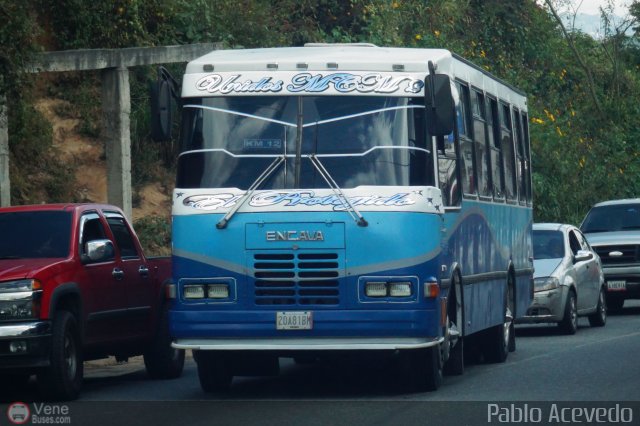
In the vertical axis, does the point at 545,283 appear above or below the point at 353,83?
below

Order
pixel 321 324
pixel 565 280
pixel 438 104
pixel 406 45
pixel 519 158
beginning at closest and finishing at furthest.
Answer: pixel 321 324 < pixel 438 104 < pixel 519 158 < pixel 565 280 < pixel 406 45

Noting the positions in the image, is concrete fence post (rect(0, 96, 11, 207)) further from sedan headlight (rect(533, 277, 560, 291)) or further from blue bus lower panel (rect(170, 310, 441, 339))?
sedan headlight (rect(533, 277, 560, 291))

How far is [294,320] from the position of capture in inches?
485

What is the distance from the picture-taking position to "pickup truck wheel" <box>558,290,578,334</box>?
2119cm

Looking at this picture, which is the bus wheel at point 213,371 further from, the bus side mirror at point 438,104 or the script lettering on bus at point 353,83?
the bus side mirror at point 438,104

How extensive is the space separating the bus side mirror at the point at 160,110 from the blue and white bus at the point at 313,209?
0.02 metres

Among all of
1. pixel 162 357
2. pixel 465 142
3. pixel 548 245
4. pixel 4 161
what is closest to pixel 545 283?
pixel 548 245

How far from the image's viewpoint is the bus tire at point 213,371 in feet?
43.6

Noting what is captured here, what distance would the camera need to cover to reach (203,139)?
12930 mm

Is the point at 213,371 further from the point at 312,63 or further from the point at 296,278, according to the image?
the point at 312,63

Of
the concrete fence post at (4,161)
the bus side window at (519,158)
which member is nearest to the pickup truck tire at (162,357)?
the concrete fence post at (4,161)

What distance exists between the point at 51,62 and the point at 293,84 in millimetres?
7381

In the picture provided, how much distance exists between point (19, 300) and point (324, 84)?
10.8 feet

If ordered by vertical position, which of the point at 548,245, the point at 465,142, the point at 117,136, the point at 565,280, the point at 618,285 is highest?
the point at 117,136
